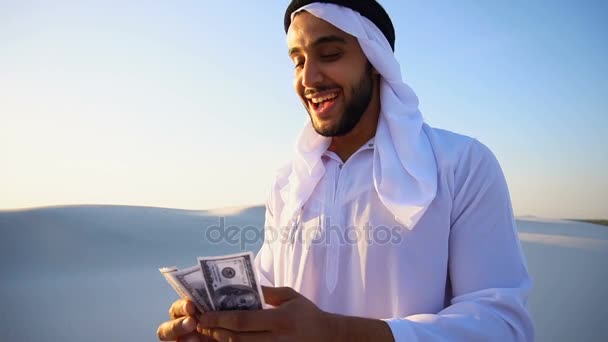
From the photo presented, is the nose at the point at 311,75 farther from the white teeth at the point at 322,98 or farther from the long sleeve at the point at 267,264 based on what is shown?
the long sleeve at the point at 267,264

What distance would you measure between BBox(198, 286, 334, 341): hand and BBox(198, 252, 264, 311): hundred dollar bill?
15 centimetres

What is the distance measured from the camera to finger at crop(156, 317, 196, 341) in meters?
1.91

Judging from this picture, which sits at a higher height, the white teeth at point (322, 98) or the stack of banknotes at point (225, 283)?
the white teeth at point (322, 98)

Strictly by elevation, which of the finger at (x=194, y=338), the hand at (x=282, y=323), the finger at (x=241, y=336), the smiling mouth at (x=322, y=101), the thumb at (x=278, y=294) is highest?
the smiling mouth at (x=322, y=101)

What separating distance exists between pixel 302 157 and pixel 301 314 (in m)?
1.07

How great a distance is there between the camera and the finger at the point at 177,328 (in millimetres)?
1909

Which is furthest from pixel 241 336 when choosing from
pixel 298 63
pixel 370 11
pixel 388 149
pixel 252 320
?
pixel 370 11

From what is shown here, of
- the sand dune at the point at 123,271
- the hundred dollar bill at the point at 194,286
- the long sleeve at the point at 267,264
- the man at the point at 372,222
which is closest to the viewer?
the man at the point at 372,222

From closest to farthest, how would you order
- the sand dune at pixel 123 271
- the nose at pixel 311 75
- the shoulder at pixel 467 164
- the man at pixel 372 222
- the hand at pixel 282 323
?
the hand at pixel 282 323 → the man at pixel 372 222 → the shoulder at pixel 467 164 → the nose at pixel 311 75 → the sand dune at pixel 123 271

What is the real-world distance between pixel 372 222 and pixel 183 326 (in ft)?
3.07

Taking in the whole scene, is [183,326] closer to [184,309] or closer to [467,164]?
[184,309]

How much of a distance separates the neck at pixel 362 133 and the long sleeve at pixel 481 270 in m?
0.53

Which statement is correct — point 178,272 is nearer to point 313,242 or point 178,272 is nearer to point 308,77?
point 313,242

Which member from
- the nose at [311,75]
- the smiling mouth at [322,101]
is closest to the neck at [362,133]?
the smiling mouth at [322,101]
